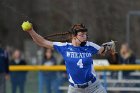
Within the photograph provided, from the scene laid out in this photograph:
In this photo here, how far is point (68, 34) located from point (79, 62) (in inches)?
23.6

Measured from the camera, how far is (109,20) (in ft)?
96.8

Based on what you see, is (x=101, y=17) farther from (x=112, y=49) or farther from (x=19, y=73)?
(x=112, y=49)

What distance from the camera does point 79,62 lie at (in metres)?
10.8

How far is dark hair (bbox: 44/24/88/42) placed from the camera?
35.4 feet

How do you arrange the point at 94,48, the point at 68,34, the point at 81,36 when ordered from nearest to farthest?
the point at 81,36 < the point at 94,48 < the point at 68,34

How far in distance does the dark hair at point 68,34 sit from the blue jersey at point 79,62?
22cm

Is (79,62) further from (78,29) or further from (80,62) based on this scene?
(78,29)

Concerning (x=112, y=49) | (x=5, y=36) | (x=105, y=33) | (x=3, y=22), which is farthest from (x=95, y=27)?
(x=112, y=49)

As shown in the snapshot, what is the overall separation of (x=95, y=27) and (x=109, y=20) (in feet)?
6.80

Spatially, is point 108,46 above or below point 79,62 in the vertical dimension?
above

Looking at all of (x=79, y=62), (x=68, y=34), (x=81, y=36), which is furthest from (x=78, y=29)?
(x=79, y=62)

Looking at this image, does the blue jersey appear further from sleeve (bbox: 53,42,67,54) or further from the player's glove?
the player's glove

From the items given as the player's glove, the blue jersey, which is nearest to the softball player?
the blue jersey

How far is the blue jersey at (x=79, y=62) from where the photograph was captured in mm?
10734
